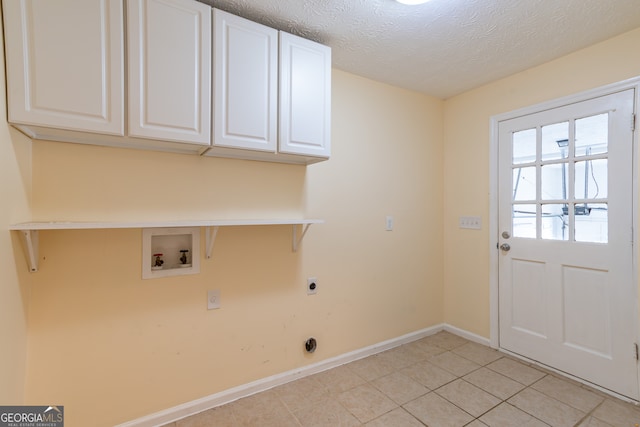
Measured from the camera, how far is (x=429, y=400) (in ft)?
6.42

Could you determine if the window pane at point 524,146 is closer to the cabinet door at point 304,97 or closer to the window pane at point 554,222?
the window pane at point 554,222

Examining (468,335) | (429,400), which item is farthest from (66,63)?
(468,335)

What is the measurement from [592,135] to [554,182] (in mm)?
387

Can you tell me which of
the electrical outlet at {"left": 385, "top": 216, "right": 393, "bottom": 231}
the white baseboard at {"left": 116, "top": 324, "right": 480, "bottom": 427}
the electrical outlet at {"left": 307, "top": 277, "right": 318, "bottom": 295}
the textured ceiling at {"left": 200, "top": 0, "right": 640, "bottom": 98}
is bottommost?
the white baseboard at {"left": 116, "top": 324, "right": 480, "bottom": 427}

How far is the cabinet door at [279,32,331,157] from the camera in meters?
1.81

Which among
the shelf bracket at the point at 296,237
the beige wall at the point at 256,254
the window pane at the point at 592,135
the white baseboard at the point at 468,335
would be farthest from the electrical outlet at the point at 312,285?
the window pane at the point at 592,135

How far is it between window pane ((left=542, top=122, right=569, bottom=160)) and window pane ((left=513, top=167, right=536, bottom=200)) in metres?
0.16

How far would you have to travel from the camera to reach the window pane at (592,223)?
2.05m

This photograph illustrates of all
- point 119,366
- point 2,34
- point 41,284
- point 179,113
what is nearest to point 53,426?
point 119,366

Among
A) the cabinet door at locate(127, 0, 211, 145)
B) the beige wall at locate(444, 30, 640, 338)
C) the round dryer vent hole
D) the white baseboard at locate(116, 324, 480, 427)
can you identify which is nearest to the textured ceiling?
the beige wall at locate(444, 30, 640, 338)

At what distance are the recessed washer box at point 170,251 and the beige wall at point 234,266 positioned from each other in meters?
0.05

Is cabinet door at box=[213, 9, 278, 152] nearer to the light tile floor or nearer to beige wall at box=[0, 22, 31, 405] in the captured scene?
beige wall at box=[0, 22, 31, 405]

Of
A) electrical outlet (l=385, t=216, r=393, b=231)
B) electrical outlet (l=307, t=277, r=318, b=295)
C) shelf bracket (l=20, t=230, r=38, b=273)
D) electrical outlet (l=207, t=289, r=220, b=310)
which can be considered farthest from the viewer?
electrical outlet (l=385, t=216, r=393, b=231)

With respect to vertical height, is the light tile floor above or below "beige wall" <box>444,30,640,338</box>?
below
